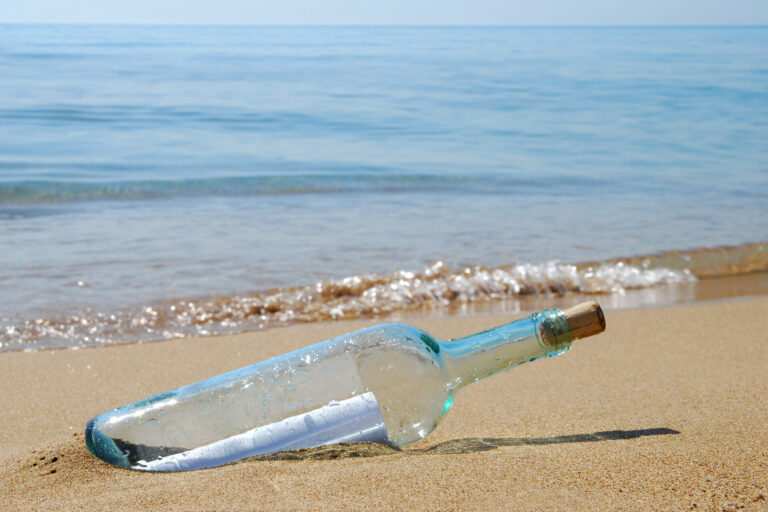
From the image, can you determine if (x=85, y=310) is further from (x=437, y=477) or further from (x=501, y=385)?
(x=437, y=477)

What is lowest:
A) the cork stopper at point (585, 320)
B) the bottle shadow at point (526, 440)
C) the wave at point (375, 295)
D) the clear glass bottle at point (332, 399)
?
the wave at point (375, 295)

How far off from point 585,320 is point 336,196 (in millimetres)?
6650

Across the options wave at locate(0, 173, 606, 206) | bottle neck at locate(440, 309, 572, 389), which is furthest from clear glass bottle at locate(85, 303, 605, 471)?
wave at locate(0, 173, 606, 206)

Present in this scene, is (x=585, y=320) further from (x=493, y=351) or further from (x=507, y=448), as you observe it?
(x=507, y=448)

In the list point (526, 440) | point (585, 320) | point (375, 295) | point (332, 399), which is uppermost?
point (585, 320)

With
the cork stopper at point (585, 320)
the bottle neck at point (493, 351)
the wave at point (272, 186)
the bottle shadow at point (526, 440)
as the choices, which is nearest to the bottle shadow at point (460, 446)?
the bottle shadow at point (526, 440)

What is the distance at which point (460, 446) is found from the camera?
191 centimetres

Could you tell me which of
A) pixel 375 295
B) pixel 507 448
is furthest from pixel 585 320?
pixel 375 295

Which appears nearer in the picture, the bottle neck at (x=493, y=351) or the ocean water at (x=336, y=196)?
the bottle neck at (x=493, y=351)

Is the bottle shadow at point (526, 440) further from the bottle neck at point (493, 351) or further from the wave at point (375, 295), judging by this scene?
the wave at point (375, 295)

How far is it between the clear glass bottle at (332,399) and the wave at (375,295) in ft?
8.34

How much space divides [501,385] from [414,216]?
15.0ft

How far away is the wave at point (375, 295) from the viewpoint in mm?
4379

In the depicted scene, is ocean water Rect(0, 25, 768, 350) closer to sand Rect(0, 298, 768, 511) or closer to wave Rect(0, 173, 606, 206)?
wave Rect(0, 173, 606, 206)
